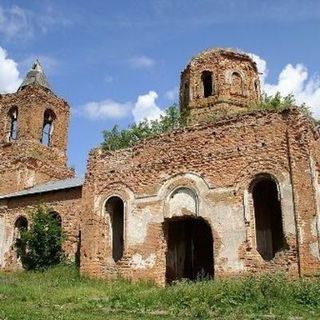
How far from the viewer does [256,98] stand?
21.0 m

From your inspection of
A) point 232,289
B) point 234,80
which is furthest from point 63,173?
point 232,289

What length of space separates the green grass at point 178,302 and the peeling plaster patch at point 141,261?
222 cm

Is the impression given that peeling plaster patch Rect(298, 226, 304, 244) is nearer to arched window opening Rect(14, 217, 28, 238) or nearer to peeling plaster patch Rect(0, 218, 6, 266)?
arched window opening Rect(14, 217, 28, 238)

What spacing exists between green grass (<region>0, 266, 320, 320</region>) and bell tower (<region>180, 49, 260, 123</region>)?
408 inches

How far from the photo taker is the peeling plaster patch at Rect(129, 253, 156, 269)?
1412cm

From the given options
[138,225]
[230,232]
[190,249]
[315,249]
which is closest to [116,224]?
[138,225]

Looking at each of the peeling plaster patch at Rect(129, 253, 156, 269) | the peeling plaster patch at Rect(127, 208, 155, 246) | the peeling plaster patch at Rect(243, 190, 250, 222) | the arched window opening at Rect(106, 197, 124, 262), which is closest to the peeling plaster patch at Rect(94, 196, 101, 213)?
the arched window opening at Rect(106, 197, 124, 262)

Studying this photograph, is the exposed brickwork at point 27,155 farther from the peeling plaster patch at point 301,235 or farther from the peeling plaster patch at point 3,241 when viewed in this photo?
the peeling plaster patch at point 301,235

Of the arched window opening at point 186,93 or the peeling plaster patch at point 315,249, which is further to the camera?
the arched window opening at point 186,93

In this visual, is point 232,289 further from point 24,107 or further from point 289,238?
point 24,107

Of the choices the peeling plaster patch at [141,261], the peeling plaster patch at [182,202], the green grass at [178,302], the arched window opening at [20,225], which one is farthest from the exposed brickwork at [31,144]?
the green grass at [178,302]

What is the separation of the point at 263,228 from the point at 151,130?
18.2m

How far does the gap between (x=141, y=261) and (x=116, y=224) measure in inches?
91.4

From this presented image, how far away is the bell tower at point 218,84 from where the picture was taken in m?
20.1
